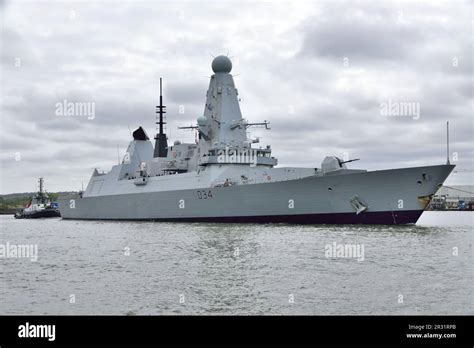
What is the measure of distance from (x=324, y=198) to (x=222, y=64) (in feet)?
45.6

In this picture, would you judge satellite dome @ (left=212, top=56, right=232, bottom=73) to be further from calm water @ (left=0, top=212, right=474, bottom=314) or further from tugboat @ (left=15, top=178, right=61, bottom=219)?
tugboat @ (left=15, top=178, right=61, bottom=219)

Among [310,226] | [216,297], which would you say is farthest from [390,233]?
[216,297]

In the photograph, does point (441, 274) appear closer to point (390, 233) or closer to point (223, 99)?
point (390, 233)

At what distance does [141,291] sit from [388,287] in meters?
5.37

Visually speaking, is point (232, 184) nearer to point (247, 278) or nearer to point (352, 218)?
point (352, 218)

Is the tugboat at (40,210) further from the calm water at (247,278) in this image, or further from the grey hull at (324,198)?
the calm water at (247,278)

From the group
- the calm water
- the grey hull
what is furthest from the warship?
the calm water

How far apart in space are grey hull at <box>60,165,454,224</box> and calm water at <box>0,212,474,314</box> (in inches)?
183

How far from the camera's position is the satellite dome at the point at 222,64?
35.5 meters

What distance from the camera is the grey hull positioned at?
24562mm

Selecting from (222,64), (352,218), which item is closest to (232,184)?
(352,218)

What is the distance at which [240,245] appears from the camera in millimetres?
18609

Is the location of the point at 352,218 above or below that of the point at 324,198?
below

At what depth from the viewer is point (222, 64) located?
3556 centimetres
